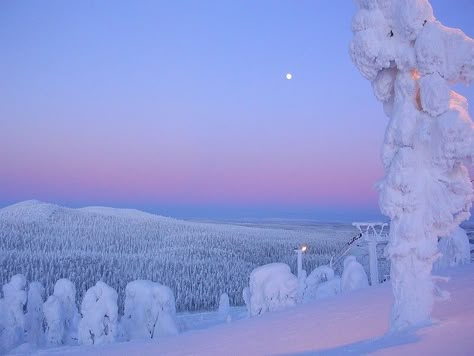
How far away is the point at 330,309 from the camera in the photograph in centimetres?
1125

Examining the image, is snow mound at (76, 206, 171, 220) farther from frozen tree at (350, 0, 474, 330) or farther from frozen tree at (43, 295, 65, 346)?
frozen tree at (350, 0, 474, 330)

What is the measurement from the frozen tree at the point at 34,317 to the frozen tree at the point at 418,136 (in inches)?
849

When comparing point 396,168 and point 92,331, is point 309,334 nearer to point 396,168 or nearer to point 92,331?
point 396,168

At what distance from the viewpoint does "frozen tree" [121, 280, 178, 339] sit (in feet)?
71.3

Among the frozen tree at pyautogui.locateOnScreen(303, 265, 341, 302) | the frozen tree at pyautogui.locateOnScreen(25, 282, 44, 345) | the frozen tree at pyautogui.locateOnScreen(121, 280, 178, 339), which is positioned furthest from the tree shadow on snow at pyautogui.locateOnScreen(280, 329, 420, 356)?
the frozen tree at pyautogui.locateOnScreen(25, 282, 44, 345)

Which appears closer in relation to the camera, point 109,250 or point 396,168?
point 396,168

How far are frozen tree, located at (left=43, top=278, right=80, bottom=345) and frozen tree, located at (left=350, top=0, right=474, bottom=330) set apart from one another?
20.7 m

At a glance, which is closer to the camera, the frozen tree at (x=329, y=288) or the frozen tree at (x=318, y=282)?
the frozen tree at (x=329, y=288)

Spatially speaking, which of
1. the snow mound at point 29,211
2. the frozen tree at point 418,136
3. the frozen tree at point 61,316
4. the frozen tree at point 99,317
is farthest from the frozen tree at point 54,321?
the snow mound at point 29,211

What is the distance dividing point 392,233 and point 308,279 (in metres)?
18.7

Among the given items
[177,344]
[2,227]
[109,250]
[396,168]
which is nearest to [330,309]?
[177,344]

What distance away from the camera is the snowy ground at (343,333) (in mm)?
5855

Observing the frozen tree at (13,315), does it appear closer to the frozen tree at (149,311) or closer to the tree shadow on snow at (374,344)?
the frozen tree at (149,311)

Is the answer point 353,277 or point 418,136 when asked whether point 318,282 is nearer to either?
point 353,277
